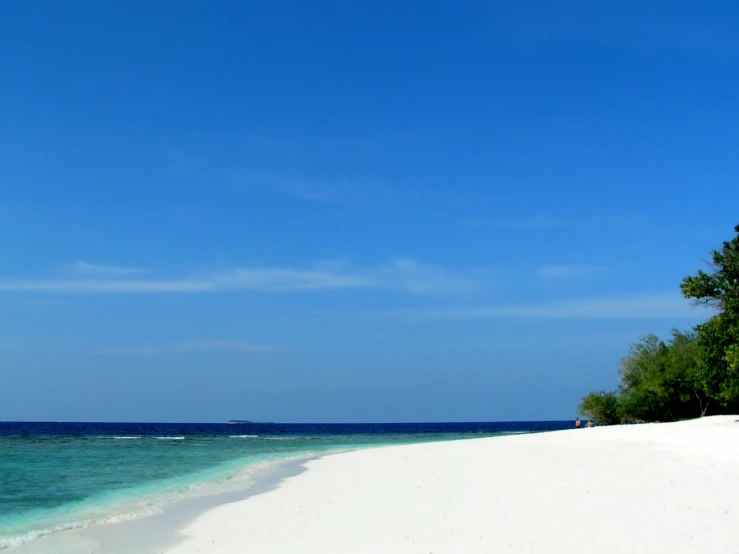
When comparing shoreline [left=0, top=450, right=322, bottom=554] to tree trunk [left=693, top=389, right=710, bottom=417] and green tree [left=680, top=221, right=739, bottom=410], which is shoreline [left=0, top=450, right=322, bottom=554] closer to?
green tree [left=680, top=221, right=739, bottom=410]

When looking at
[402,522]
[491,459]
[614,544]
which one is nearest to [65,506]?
[402,522]

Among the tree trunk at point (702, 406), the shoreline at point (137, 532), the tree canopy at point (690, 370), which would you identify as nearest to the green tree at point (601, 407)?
the tree canopy at point (690, 370)

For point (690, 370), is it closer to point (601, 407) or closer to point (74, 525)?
point (601, 407)

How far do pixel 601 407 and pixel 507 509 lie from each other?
41.3 m

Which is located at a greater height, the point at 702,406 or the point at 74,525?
the point at 702,406

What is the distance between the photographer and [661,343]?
50531 mm

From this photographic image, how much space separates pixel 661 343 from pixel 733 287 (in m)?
21.4

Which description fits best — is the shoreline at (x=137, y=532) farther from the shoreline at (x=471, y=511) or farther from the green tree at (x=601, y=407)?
the green tree at (x=601, y=407)

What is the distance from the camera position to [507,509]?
11.3 meters

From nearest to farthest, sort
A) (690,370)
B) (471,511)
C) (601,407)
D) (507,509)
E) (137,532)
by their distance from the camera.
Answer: (507,509)
(471,511)
(137,532)
(690,370)
(601,407)

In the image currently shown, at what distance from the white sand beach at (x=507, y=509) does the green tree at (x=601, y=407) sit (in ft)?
97.8

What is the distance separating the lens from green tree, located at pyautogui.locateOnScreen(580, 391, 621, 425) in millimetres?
49125

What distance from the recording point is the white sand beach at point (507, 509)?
29.3 feet

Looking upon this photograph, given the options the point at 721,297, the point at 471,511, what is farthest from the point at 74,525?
the point at 721,297
